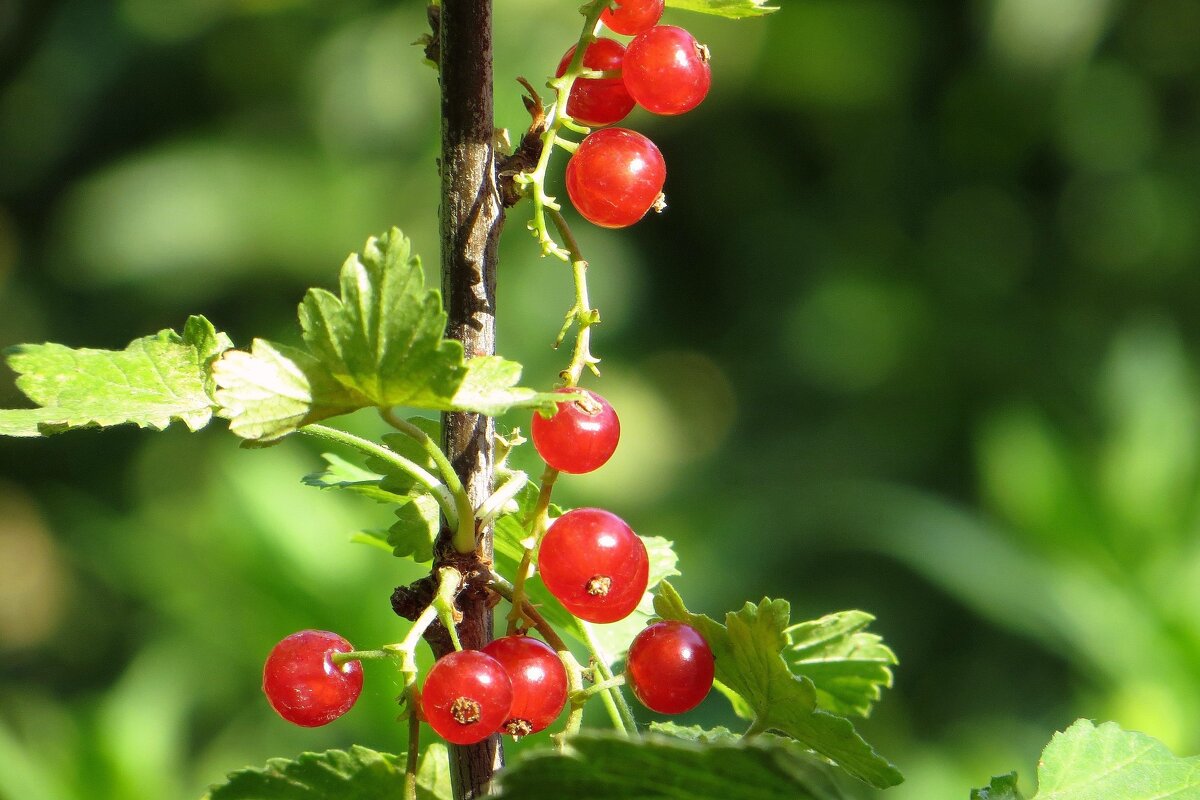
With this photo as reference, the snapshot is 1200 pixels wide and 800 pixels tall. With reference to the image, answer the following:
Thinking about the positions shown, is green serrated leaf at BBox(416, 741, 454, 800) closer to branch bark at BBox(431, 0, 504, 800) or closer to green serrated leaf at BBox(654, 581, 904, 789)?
branch bark at BBox(431, 0, 504, 800)

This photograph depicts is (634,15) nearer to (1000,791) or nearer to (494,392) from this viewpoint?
(494,392)

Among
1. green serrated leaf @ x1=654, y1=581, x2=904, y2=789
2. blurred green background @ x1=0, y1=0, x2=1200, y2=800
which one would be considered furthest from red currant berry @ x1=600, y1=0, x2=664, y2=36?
blurred green background @ x1=0, y1=0, x2=1200, y2=800

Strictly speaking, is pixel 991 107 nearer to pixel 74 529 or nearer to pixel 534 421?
pixel 74 529

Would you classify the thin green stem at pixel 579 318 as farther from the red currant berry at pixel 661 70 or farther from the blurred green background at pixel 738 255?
the blurred green background at pixel 738 255

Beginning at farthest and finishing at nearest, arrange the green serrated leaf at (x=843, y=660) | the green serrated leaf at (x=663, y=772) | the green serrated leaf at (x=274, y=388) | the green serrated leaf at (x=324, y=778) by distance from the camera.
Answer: the green serrated leaf at (x=843, y=660) → the green serrated leaf at (x=324, y=778) → the green serrated leaf at (x=274, y=388) → the green serrated leaf at (x=663, y=772)

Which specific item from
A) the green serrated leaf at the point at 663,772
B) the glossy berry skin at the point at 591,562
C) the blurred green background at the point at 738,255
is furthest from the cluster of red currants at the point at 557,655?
the blurred green background at the point at 738,255

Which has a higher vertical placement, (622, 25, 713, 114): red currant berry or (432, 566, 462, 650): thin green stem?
(622, 25, 713, 114): red currant berry

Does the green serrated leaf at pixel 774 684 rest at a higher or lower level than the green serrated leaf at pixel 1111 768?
lower
